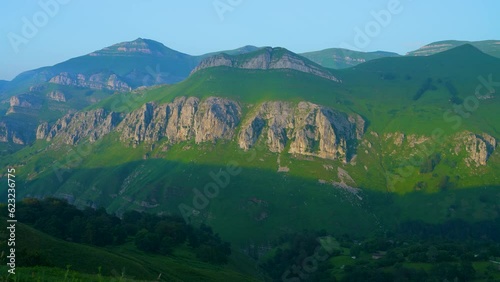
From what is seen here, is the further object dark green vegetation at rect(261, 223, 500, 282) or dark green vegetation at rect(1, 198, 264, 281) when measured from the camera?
dark green vegetation at rect(261, 223, 500, 282)

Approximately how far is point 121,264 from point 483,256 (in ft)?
389

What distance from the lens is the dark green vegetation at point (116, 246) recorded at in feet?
228

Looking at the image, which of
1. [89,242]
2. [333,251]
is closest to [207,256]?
[89,242]

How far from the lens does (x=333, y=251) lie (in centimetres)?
16900

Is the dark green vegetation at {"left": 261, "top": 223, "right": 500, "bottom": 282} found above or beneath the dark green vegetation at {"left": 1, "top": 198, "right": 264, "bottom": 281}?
beneath

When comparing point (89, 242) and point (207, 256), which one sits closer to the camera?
point (89, 242)

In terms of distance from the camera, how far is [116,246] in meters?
115

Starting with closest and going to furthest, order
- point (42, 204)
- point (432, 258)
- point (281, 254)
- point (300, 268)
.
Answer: point (42, 204) < point (432, 258) < point (300, 268) < point (281, 254)

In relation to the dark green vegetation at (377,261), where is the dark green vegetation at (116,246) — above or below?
above

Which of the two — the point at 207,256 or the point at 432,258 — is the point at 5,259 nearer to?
the point at 207,256

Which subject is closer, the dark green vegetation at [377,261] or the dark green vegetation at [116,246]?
the dark green vegetation at [116,246]

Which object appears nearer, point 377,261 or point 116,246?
point 116,246

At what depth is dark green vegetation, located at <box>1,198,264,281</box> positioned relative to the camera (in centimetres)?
6950

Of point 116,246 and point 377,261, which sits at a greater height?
point 116,246
